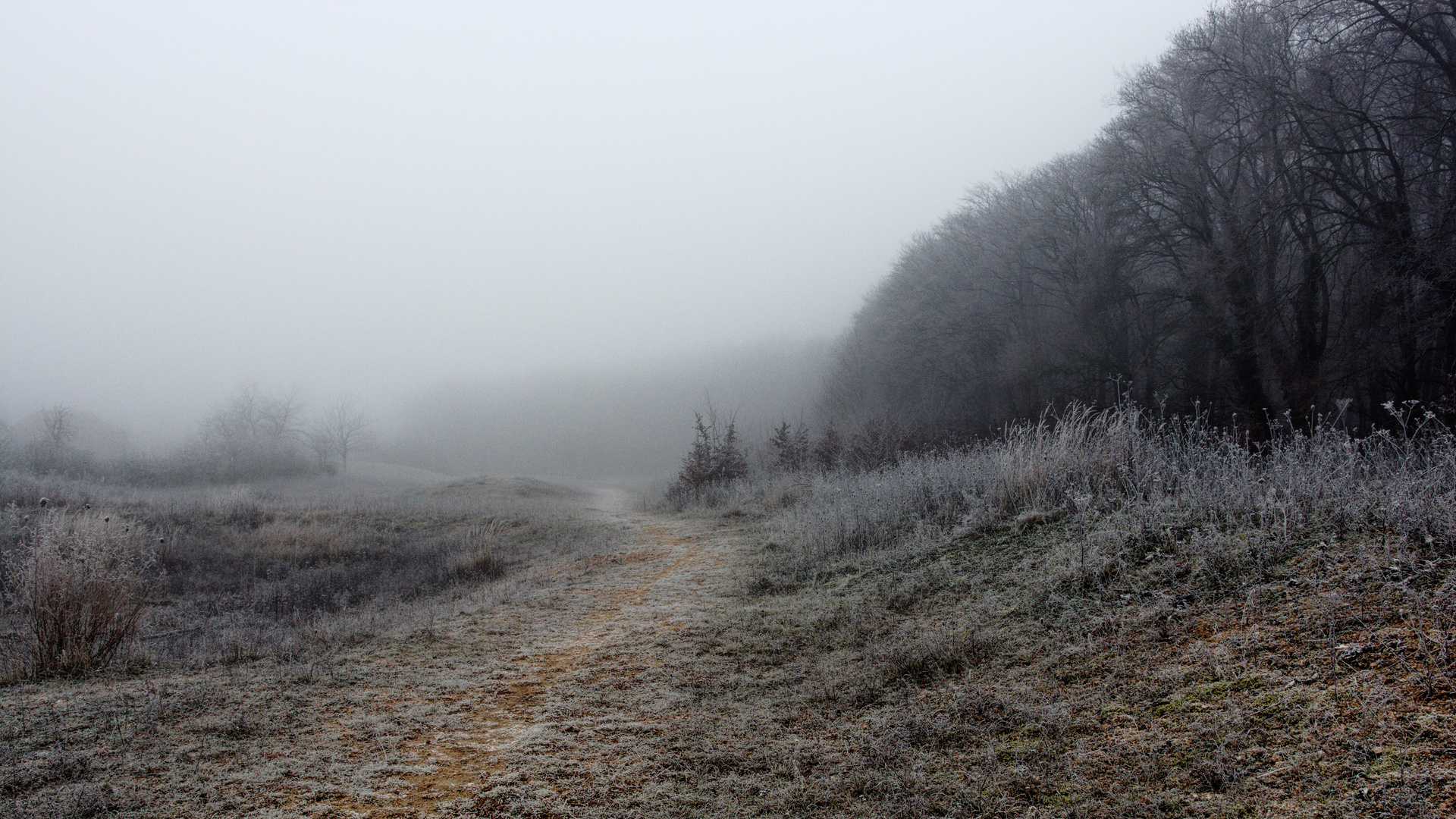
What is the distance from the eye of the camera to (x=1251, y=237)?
53.6 ft

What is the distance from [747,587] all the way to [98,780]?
500 centimetres

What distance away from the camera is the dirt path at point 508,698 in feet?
9.82

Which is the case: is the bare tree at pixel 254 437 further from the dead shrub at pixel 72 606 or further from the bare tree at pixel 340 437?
the dead shrub at pixel 72 606

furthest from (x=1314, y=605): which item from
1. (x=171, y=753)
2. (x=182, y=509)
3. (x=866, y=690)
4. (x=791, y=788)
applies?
(x=182, y=509)

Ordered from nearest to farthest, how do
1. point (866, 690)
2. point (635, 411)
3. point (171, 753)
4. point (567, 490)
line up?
point (171, 753) → point (866, 690) → point (567, 490) → point (635, 411)

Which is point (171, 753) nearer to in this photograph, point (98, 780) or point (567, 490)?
point (98, 780)

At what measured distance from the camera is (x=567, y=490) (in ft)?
109

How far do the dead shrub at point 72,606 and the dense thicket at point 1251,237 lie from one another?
37.1ft

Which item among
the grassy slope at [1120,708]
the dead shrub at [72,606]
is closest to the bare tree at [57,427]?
the dead shrub at [72,606]

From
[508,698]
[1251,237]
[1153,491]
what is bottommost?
[508,698]

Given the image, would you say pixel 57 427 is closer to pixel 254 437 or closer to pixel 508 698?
pixel 254 437

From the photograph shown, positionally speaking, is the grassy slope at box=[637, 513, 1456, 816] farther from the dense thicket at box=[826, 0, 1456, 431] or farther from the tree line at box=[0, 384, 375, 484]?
the tree line at box=[0, 384, 375, 484]

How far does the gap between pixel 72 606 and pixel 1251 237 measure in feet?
73.4

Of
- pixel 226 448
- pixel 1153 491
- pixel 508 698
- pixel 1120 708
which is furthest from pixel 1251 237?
pixel 226 448
